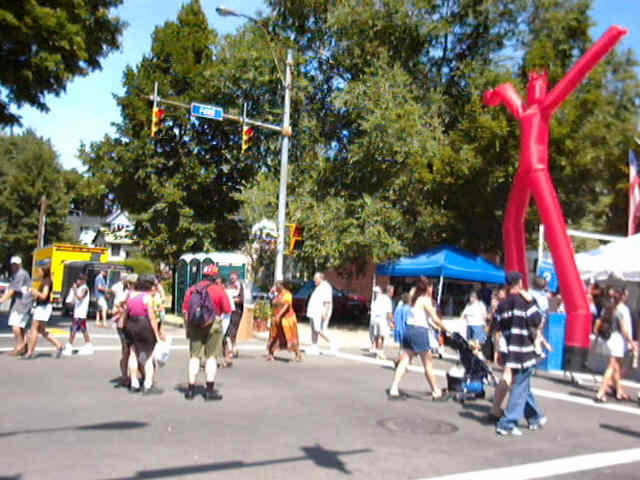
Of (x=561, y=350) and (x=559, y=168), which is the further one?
(x=559, y=168)

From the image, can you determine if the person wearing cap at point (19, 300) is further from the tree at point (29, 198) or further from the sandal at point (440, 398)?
the tree at point (29, 198)

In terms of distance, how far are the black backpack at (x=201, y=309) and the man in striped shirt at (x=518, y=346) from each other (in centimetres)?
361

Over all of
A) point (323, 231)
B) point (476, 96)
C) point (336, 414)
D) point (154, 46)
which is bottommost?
point (336, 414)

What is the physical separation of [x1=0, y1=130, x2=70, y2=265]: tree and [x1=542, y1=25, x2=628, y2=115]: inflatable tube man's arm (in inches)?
2027

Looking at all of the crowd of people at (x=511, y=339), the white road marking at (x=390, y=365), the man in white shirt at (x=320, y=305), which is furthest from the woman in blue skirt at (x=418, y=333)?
the man in white shirt at (x=320, y=305)

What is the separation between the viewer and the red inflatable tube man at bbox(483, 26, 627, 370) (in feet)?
34.6

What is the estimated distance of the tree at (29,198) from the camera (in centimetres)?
5509

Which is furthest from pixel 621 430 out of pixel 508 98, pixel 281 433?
pixel 508 98

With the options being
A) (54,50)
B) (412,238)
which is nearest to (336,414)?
(54,50)

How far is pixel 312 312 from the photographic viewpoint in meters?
14.5

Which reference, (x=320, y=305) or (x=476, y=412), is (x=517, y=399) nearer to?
(x=476, y=412)

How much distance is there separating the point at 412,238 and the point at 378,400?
52.8ft

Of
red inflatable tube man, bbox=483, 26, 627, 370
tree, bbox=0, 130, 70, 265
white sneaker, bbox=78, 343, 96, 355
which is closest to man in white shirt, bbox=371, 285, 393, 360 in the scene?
red inflatable tube man, bbox=483, 26, 627, 370

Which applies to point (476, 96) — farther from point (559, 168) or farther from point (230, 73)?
point (230, 73)
